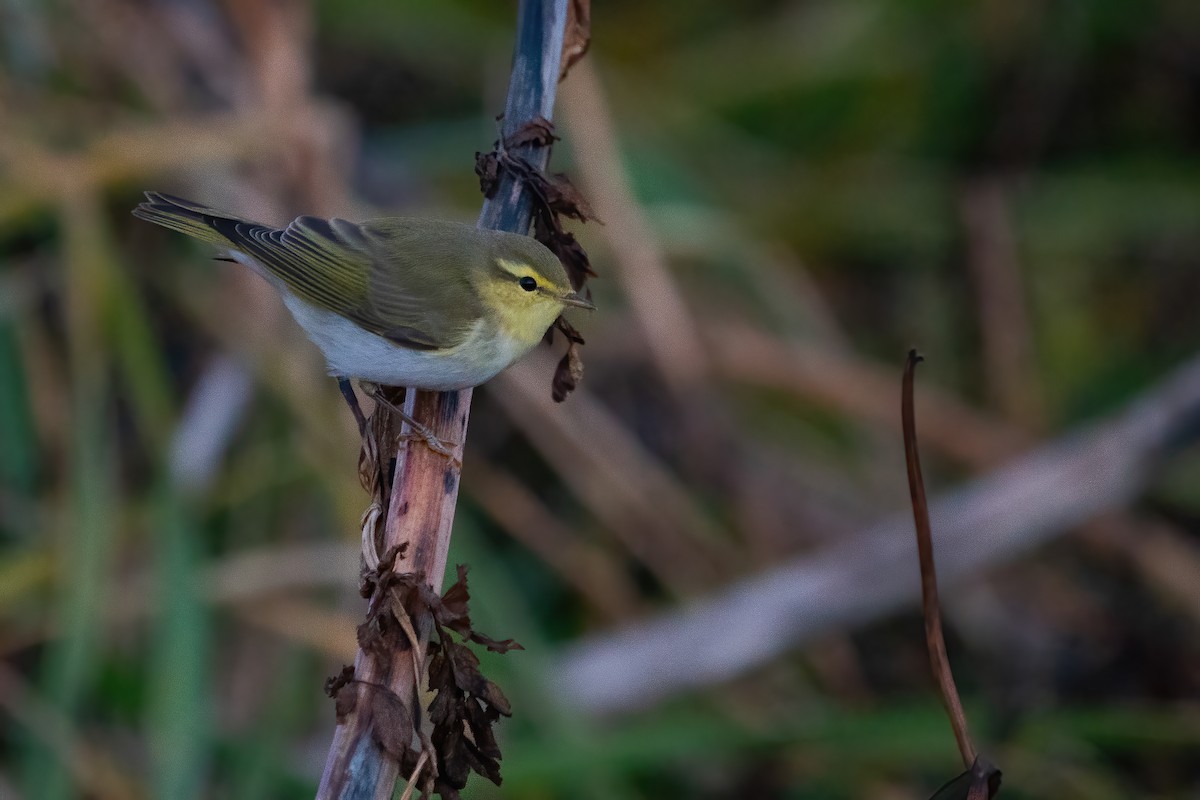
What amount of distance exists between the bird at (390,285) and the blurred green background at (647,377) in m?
1.00

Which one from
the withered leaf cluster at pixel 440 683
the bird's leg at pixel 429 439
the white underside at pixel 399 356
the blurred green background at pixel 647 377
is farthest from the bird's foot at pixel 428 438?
the blurred green background at pixel 647 377

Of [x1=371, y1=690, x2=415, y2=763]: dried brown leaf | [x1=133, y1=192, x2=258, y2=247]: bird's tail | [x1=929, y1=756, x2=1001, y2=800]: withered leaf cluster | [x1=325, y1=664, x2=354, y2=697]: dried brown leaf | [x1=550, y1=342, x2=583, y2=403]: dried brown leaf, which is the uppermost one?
[x1=133, y1=192, x2=258, y2=247]: bird's tail

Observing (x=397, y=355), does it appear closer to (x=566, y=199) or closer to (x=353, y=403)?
(x=353, y=403)

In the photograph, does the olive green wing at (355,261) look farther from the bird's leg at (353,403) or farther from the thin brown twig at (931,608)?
the thin brown twig at (931,608)

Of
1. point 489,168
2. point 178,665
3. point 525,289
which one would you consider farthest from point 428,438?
point 178,665

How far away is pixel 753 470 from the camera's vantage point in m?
4.44

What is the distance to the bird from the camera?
7.50ft

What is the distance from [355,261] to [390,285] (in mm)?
93

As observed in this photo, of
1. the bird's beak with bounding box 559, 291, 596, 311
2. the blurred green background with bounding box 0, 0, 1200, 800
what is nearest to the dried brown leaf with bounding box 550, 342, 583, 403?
the bird's beak with bounding box 559, 291, 596, 311

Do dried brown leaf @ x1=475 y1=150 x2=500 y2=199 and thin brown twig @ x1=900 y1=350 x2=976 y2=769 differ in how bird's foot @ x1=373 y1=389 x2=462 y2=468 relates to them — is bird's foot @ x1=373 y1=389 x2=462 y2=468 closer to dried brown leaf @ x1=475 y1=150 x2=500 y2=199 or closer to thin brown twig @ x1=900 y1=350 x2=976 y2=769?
dried brown leaf @ x1=475 y1=150 x2=500 y2=199

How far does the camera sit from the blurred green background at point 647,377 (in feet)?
10.7

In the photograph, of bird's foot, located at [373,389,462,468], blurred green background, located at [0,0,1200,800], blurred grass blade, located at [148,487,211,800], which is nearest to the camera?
bird's foot, located at [373,389,462,468]

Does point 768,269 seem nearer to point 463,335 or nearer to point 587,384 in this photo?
point 587,384

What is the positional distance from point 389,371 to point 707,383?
7.46 ft
